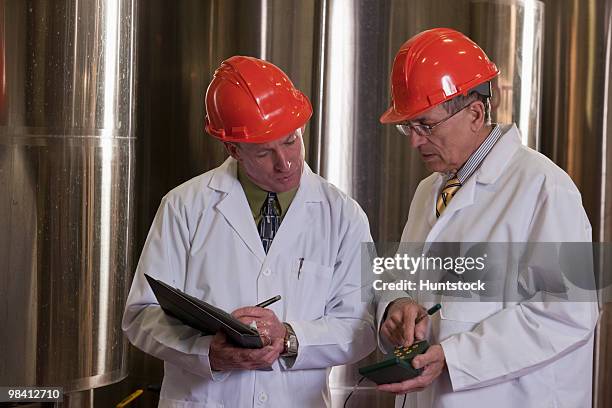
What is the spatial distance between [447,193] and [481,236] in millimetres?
192

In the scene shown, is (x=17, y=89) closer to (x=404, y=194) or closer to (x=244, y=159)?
(x=244, y=159)

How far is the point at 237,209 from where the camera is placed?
2480 mm

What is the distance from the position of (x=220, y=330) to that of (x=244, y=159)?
1.56 feet

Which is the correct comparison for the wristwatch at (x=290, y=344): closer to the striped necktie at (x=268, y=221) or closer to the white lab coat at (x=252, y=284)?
the white lab coat at (x=252, y=284)

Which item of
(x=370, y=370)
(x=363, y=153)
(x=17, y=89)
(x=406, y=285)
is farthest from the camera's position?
(x=363, y=153)

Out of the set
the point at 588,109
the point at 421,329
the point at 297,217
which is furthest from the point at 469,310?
the point at 588,109

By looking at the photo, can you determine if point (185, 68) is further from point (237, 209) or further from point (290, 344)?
point (290, 344)

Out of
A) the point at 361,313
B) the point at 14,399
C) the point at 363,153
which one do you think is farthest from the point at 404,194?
the point at 14,399

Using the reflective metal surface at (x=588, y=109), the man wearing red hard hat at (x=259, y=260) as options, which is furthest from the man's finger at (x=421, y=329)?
the reflective metal surface at (x=588, y=109)

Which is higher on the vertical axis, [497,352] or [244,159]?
[244,159]

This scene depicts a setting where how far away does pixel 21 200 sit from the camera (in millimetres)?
3191

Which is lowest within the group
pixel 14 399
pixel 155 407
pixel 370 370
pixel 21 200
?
pixel 155 407

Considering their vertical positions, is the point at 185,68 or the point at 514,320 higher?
the point at 185,68

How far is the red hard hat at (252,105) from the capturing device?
2.40 metres
